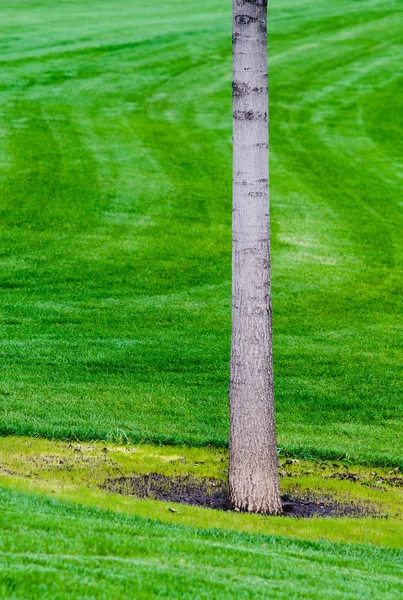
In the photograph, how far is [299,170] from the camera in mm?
22109

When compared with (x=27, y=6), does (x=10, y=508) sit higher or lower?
lower

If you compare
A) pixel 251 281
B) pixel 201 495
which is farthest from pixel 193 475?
pixel 251 281

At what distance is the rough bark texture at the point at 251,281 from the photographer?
7.55 meters

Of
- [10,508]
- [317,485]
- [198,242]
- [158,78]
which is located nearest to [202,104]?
[158,78]

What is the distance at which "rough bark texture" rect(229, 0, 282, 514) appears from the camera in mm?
7555

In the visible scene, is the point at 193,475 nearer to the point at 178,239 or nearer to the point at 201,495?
the point at 201,495

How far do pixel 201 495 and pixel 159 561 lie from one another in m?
2.78

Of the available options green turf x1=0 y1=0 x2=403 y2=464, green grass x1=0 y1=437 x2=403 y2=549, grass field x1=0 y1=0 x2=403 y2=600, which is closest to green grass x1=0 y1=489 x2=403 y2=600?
grass field x1=0 y1=0 x2=403 y2=600

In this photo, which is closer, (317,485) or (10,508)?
(10,508)

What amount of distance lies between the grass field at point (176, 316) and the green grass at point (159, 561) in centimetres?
2

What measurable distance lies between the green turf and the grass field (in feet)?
0.17

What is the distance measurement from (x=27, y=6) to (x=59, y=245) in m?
29.0

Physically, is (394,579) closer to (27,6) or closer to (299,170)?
(299,170)

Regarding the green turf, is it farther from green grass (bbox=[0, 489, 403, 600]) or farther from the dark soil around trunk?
green grass (bbox=[0, 489, 403, 600])
